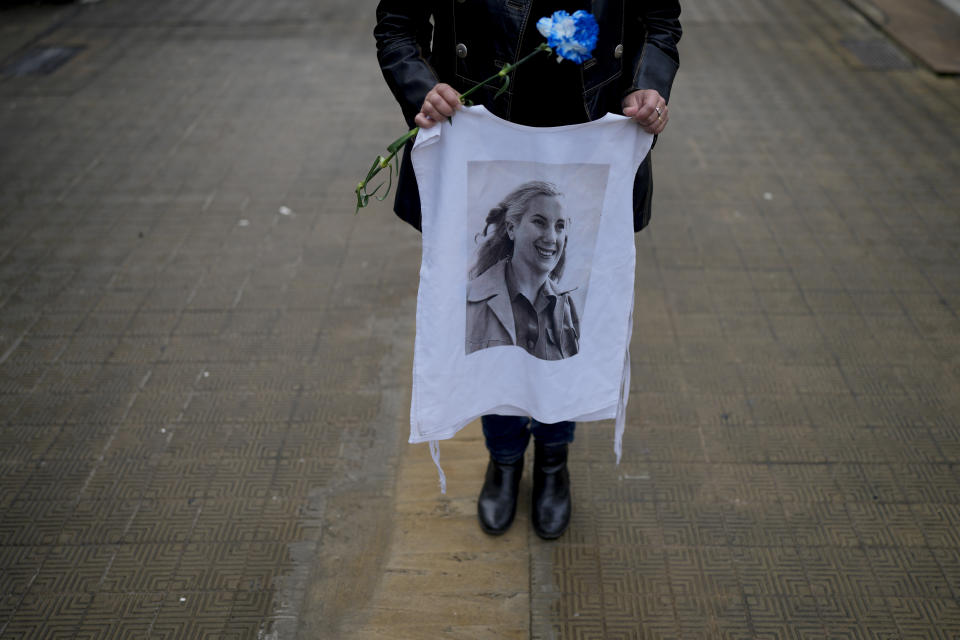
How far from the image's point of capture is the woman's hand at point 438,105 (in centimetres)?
175

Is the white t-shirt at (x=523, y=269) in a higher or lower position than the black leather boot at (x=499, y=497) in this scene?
higher

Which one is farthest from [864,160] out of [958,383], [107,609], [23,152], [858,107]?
[23,152]

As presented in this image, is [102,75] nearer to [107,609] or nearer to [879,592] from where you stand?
[107,609]

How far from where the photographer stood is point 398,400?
319 centimetres

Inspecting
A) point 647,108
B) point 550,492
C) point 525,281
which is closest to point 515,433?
point 550,492

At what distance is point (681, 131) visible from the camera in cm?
553

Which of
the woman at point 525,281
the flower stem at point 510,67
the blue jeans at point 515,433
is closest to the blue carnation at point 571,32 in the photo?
the flower stem at point 510,67

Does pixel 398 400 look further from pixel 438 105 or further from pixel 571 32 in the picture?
pixel 571 32

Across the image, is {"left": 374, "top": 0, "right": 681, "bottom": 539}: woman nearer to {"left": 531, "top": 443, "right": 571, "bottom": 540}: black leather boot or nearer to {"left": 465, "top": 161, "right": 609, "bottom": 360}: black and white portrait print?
{"left": 465, "top": 161, "right": 609, "bottom": 360}: black and white portrait print

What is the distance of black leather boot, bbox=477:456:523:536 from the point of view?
8.50 ft

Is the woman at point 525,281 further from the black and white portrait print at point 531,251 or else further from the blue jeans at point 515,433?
the blue jeans at point 515,433

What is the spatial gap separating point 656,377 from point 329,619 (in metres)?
1.74

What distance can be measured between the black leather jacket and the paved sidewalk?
1393 mm

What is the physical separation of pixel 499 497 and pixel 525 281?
0.94m
